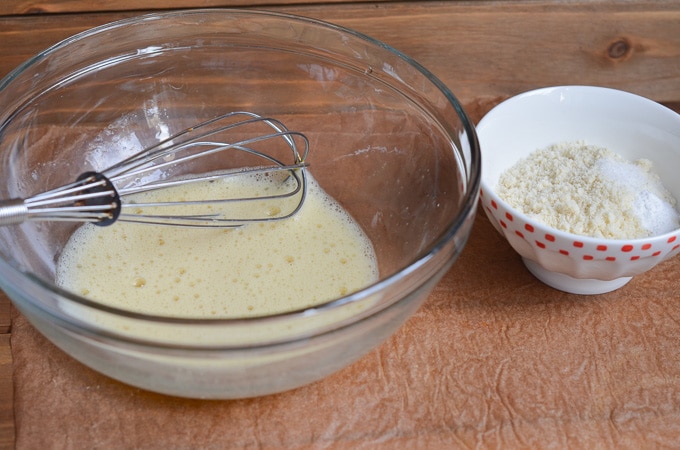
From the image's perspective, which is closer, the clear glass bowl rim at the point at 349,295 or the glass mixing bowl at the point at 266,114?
the clear glass bowl rim at the point at 349,295

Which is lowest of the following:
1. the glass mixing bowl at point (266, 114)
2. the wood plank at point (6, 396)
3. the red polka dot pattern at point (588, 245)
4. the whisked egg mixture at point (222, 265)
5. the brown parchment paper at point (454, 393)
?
the brown parchment paper at point (454, 393)

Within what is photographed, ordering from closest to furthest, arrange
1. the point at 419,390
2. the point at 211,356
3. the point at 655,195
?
1. the point at 211,356
2. the point at 419,390
3. the point at 655,195

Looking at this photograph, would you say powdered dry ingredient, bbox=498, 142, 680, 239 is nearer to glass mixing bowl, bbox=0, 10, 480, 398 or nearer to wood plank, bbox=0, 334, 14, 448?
glass mixing bowl, bbox=0, 10, 480, 398

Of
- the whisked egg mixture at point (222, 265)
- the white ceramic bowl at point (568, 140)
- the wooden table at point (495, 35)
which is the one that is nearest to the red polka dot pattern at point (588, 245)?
the white ceramic bowl at point (568, 140)

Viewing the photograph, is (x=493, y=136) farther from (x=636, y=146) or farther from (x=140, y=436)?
(x=140, y=436)

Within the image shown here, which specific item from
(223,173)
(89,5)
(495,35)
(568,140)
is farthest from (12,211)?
(495,35)

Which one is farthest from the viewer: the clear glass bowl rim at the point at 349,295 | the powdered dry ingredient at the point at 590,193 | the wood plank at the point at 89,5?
the wood plank at the point at 89,5

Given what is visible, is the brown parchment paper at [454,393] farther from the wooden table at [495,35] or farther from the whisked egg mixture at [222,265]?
the wooden table at [495,35]

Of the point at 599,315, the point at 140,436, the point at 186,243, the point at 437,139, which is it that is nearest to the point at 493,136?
the point at 437,139

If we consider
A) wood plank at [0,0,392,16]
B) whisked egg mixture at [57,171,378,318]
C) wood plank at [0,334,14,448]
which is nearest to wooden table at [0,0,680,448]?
wood plank at [0,0,392,16]
